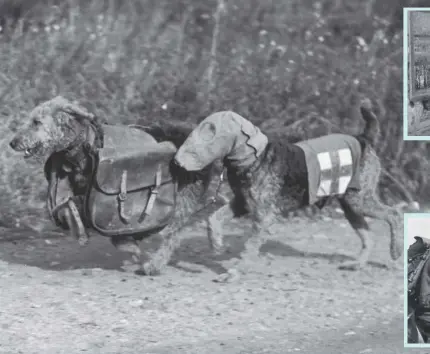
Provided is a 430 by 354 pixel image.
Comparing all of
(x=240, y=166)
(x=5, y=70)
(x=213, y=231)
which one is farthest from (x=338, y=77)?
(x=5, y=70)

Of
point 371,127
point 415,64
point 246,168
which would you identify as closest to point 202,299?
point 246,168

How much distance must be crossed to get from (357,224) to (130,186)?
1.08m

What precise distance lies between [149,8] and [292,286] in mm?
1461

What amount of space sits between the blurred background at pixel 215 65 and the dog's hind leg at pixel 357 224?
16cm

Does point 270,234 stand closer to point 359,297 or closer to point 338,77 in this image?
point 359,297

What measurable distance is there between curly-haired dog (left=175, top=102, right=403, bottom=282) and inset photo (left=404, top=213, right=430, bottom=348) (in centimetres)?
5

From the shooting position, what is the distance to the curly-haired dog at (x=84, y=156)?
3.72 metres

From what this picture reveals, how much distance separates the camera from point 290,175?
3.91 m

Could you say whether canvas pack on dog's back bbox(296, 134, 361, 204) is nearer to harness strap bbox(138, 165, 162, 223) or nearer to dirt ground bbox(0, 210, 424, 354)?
dirt ground bbox(0, 210, 424, 354)

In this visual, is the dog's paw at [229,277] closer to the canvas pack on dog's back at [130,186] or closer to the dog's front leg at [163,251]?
the dog's front leg at [163,251]

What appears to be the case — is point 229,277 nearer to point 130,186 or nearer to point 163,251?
point 163,251

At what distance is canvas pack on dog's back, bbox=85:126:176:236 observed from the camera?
12.5 ft

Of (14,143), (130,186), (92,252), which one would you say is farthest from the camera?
(92,252)

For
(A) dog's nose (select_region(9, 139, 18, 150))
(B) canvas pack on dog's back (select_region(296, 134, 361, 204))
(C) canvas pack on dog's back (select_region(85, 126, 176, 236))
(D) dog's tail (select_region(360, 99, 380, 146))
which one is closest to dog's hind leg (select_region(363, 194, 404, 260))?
(B) canvas pack on dog's back (select_region(296, 134, 361, 204))
